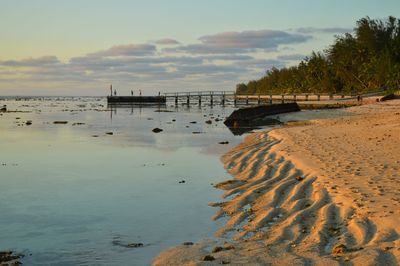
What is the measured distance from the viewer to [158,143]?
96.2 feet

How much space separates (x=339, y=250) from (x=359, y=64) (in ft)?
269

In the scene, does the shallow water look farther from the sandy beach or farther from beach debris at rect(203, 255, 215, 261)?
beach debris at rect(203, 255, 215, 261)

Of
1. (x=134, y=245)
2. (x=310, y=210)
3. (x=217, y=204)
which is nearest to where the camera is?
(x=134, y=245)

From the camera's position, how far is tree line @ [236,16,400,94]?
70000mm

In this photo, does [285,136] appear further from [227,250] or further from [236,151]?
[227,250]

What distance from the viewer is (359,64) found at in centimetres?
8406

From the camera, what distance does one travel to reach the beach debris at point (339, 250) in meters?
7.55

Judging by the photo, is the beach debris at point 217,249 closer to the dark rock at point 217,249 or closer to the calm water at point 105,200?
the dark rock at point 217,249

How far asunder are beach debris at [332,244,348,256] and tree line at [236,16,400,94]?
197 feet

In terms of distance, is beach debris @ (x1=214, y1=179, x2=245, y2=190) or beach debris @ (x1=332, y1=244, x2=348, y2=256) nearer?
beach debris @ (x1=332, y1=244, x2=348, y2=256)

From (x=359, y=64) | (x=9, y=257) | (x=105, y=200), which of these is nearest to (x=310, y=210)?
(x=105, y=200)

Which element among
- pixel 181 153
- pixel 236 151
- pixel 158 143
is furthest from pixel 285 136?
pixel 158 143

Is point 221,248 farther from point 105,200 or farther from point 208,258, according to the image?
point 105,200

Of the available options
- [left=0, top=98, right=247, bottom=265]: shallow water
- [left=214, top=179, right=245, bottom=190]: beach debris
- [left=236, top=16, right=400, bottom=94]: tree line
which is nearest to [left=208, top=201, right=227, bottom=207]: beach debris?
[left=0, top=98, right=247, bottom=265]: shallow water
